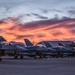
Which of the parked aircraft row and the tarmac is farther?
the parked aircraft row

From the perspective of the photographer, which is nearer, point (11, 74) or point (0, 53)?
point (11, 74)

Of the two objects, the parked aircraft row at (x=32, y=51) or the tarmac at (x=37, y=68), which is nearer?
the tarmac at (x=37, y=68)

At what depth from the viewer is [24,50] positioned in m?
88.3

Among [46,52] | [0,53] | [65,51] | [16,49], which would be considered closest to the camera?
[0,53]

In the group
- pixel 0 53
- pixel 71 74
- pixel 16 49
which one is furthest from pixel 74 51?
pixel 71 74

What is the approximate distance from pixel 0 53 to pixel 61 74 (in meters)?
38.1

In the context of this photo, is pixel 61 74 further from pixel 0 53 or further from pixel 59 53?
pixel 59 53

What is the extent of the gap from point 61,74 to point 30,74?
2.34 meters

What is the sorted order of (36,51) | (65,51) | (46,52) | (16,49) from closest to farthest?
(16,49) < (36,51) < (46,52) < (65,51)

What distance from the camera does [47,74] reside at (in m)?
28.0

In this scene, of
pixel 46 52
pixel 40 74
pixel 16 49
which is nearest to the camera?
pixel 40 74

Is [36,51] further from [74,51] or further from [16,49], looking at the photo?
[74,51]

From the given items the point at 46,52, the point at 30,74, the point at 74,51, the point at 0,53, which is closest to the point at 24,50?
the point at 46,52

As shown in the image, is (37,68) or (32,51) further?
(32,51)
